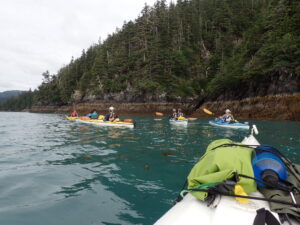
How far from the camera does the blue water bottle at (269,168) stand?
7.47 feet

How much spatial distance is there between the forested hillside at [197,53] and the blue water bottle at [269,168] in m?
26.4

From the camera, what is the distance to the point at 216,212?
185cm

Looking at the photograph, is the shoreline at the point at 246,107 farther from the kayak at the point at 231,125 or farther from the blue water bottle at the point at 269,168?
the blue water bottle at the point at 269,168

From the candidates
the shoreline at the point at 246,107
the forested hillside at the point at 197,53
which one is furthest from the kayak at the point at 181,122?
the forested hillside at the point at 197,53

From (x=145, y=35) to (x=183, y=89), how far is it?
22.1m

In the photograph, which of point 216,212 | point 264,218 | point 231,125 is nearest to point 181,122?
point 231,125

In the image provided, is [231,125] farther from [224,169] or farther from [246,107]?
[224,169]

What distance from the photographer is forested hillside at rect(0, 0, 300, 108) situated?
2748 centimetres

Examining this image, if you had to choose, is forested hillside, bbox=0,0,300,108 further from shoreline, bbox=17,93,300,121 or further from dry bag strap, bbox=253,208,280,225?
dry bag strap, bbox=253,208,280,225

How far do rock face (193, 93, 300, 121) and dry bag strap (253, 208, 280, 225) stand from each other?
2546 cm

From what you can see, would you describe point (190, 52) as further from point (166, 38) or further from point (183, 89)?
point (183, 89)

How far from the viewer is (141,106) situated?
40.8 meters

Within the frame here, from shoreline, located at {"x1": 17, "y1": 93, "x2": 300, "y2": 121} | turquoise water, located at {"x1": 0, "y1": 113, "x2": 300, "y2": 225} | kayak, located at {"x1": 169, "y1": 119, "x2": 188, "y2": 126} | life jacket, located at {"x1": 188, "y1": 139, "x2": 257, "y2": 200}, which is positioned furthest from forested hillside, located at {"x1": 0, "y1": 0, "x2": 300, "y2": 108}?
life jacket, located at {"x1": 188, "y1": 139, "x2": 257, "y2": 200}

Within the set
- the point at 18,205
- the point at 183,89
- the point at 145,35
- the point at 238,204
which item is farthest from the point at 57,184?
the point at 145,35
